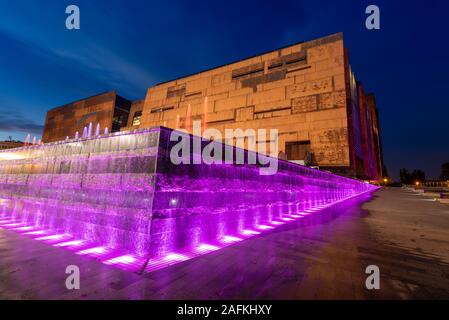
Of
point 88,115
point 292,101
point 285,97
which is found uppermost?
point 88,115

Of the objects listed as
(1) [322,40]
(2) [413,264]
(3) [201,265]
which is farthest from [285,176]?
(1) [322,40]

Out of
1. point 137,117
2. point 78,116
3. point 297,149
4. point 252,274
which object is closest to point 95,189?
point 252,274

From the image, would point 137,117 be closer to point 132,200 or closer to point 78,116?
point 78,116

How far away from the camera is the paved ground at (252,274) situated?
1632mm

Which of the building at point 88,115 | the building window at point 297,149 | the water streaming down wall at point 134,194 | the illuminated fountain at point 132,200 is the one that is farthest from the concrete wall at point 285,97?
the illuminated fountain at point 132,200

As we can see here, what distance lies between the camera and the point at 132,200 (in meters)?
2.69

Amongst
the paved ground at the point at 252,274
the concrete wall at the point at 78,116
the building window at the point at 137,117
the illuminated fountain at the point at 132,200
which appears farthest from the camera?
the building window at the point at 137,117

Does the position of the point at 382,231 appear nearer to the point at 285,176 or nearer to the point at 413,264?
the point at 413,264

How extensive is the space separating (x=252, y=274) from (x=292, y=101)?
2627cm

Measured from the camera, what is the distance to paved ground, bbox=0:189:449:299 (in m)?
1.63

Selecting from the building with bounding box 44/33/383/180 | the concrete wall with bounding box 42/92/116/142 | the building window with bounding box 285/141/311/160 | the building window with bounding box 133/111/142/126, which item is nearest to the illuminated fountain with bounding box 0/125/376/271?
the building window with bounding box 285/141/311/160

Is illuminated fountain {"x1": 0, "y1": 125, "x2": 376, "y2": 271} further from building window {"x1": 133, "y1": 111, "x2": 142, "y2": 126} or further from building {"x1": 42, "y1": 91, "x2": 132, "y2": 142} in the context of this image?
building {"x1": 42, "y1": 91, "x2": 132, "y2": 142}

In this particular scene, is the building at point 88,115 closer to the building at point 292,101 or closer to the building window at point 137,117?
the building window at point 137,117

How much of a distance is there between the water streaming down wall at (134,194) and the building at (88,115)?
139 ft
